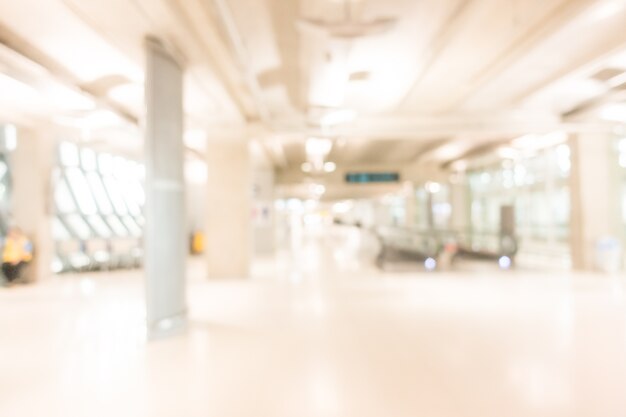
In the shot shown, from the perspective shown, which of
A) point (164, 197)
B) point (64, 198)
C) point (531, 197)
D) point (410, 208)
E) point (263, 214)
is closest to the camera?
point (164, 197)

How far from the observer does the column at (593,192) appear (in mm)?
11922

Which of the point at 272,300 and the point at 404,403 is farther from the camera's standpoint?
the point at 272,300

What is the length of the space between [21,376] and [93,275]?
9.62 m

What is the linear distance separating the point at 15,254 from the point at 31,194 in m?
1.69

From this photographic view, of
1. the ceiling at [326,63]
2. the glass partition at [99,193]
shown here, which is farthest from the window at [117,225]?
the ceiling at [326,63]

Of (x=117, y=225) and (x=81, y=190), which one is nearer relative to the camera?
(x=81, y=190)

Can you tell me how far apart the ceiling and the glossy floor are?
12.9 feet

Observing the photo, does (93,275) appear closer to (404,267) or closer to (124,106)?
(124,106)

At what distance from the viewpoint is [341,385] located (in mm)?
3848

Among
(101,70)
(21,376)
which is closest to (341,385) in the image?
(21,376)

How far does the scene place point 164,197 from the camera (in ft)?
19.1

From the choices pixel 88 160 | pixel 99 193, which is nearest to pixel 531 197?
pixel 99 193

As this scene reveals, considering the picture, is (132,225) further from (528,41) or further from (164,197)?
(528,41)

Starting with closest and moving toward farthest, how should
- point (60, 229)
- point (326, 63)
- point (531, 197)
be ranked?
point (326, 63), point (60, 229), point (531, 197)
